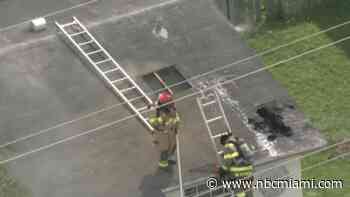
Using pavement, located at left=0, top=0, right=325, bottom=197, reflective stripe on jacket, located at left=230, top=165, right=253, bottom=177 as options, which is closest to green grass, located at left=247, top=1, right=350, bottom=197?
pavement, located at left=0, top=0, right=325, bottom=197

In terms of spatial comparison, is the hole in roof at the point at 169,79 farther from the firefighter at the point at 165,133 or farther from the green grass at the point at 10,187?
the green grass at the point at 10,187

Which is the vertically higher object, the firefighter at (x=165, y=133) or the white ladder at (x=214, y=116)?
the white ladder at (x=214, y=116)

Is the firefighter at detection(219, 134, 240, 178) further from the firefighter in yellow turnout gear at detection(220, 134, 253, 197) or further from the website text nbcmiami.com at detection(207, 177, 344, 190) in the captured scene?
the website text nbcmiami.com at detection(207, 177, 344, 190)

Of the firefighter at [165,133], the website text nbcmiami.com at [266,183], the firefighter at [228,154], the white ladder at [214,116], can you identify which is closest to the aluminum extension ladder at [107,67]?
the firefighter at [165,133]

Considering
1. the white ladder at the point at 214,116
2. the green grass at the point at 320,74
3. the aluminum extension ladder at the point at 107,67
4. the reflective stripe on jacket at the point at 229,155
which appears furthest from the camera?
the green grass at the point at 320,74

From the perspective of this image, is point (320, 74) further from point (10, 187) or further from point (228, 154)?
point (10, 187)

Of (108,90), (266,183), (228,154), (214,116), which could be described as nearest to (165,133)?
(228,154)

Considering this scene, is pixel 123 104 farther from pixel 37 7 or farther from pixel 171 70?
pixel 37 7
